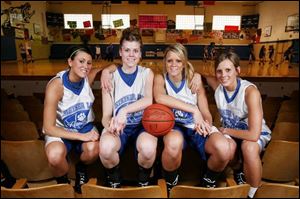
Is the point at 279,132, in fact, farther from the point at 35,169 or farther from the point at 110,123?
the point at 35,169

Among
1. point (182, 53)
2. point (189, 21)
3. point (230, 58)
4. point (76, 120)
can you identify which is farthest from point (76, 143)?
point (189, 21)

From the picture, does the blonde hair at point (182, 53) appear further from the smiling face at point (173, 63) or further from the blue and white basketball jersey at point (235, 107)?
the blue and white basketball jersey at point (235, 107)

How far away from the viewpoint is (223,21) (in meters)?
14.7

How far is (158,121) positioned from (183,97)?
38 cm

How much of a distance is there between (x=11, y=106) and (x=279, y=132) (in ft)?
8.67

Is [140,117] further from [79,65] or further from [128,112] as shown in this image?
[79,65]

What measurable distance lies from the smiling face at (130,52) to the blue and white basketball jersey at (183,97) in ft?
1.01

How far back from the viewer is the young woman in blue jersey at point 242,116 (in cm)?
176

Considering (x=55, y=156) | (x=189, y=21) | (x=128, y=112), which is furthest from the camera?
(x=189, y=21)

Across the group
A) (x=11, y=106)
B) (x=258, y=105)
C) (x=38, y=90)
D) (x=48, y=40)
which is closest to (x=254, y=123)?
(x=258, y=105)

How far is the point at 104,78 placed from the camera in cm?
215

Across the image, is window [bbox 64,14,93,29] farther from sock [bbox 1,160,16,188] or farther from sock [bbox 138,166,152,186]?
sock [bbox 138,166,152,186]

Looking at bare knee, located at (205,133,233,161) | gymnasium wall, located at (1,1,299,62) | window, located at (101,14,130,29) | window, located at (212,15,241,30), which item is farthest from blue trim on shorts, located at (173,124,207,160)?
window, located at (212,15,241,30)

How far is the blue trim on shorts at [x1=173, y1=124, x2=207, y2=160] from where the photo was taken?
1.91 m
